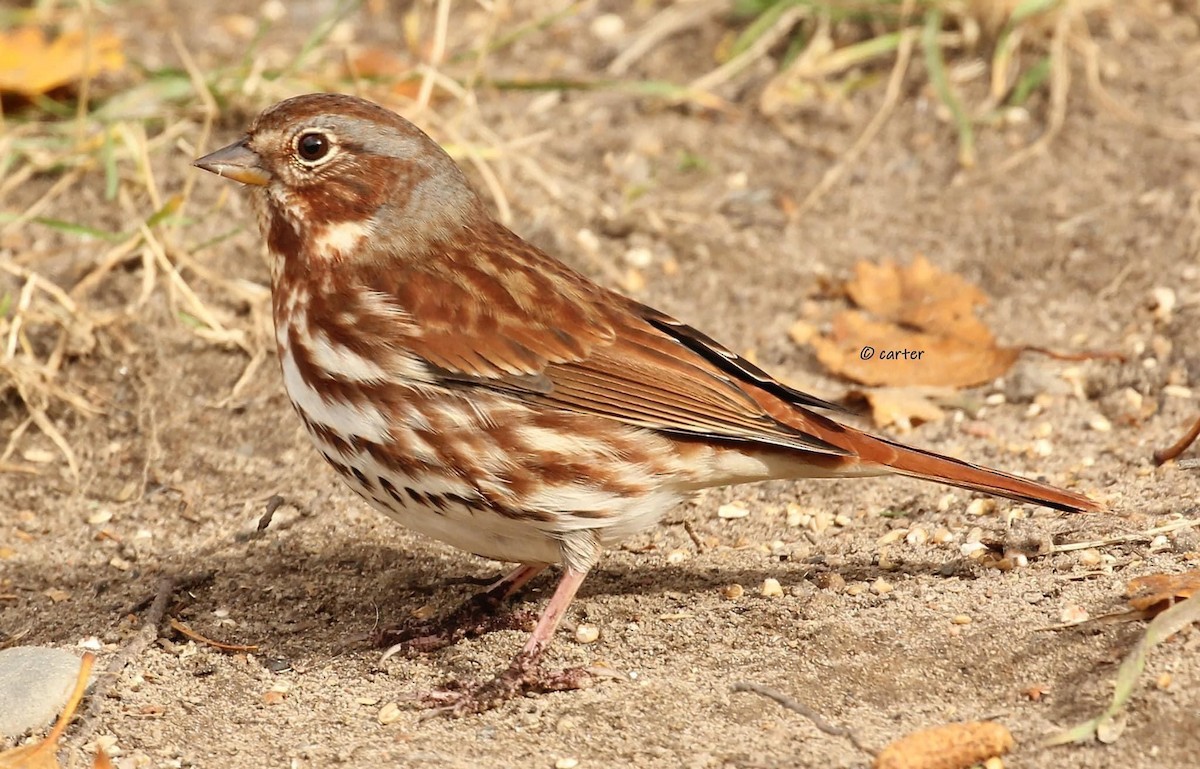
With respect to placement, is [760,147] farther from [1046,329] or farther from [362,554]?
[362,554]

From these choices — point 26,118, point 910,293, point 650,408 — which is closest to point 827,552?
point 650,408

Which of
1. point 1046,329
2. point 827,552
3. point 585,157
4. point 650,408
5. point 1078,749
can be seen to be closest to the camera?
point 1078,749

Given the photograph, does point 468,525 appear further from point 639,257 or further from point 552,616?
point 639,257

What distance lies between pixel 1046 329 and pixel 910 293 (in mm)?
493

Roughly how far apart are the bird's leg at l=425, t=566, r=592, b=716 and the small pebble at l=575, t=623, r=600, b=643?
13cm

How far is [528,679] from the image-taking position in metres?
3.91

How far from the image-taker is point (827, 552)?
4449 mm

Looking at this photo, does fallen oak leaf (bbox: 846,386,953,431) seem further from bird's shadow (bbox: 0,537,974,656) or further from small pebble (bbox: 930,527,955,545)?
bird's shadow (bbox: 0,537,974,656)

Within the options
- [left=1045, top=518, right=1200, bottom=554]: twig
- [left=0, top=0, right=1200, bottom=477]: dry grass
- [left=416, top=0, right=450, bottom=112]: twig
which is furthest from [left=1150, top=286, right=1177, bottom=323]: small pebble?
[left=416, top=0, right=450, bottom=112]: twig

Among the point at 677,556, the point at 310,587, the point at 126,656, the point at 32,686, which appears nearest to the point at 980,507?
the point at 677,556

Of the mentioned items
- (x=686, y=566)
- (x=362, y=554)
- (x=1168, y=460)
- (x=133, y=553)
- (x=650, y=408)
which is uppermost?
(x=1168, y=460)

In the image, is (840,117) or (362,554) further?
(840,117)

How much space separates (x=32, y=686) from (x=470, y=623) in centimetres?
113

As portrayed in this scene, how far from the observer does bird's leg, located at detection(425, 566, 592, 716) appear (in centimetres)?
385
